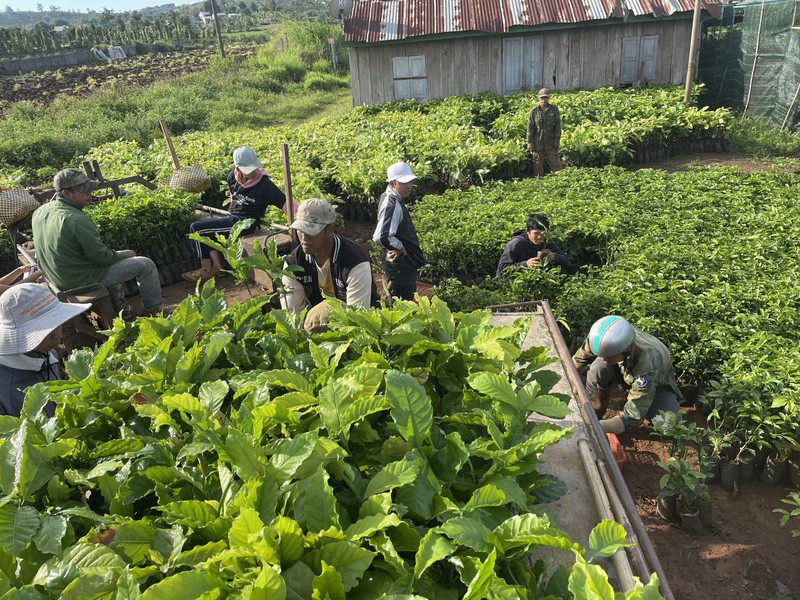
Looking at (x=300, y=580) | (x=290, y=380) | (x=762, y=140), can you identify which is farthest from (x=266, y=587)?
(x=762, y=140)

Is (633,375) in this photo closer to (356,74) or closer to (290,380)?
(290,380)

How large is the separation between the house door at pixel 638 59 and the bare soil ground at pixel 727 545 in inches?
619

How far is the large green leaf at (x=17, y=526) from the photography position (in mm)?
1555

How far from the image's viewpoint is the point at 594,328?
4.21m

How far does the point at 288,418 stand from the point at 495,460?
0.68 metres

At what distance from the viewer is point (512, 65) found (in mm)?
17656

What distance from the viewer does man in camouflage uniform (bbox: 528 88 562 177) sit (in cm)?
1029

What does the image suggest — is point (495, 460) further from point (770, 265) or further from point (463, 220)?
point (463, 220)

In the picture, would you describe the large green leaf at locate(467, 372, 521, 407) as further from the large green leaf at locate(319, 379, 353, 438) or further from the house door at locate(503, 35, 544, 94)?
the house door at locate(503, 35, 544, 94)

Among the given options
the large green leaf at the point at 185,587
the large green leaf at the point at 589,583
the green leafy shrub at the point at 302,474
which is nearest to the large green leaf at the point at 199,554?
the green leafy shrub at the point at 302,474

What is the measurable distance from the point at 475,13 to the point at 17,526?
732 inches

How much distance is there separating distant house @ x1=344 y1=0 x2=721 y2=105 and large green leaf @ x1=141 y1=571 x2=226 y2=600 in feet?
59.1

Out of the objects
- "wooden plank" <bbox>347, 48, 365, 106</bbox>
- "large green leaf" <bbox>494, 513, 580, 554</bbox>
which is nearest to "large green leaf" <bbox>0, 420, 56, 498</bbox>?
"large green leaf" <bbox>494, 513, 580, 554</bbox>

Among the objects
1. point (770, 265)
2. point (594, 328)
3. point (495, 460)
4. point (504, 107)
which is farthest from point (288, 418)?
point (504, 107)
